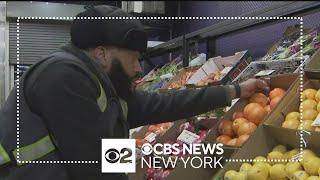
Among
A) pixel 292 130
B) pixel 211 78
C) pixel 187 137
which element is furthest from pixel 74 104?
pixel 211 78

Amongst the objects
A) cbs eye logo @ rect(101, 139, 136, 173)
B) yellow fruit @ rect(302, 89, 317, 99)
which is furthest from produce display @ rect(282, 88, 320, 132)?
cbs eye logo @ rect(101, 139, 136, 173)

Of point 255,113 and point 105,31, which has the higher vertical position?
point 105,31

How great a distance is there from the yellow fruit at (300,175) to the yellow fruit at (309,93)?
0.32 meters

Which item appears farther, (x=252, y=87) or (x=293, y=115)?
(x=252, y=87)

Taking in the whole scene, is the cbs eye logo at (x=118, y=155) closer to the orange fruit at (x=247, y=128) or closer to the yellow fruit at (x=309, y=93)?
the orange fruit at (x=247, y=128)

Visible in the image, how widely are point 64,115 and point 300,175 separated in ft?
2.41

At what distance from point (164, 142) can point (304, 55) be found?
89cm

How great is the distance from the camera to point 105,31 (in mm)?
1454

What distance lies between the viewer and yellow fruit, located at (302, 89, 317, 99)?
1.69 m

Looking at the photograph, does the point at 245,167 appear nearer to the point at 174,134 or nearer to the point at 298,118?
the point at 298,118

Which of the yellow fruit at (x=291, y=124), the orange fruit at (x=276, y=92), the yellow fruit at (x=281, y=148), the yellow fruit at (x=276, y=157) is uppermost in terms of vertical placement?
the orange fruit at (x=276, y=92)

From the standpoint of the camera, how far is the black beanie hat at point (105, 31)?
1.46 metres

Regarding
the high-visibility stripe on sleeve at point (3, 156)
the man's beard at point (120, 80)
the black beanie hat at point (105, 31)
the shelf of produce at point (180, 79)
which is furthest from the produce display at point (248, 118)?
the shelf of produce at point (180, 79)

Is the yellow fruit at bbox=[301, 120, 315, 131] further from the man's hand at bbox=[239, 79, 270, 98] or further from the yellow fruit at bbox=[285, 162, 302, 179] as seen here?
the man's hand at bbox=[239, 79, 270, 98]
